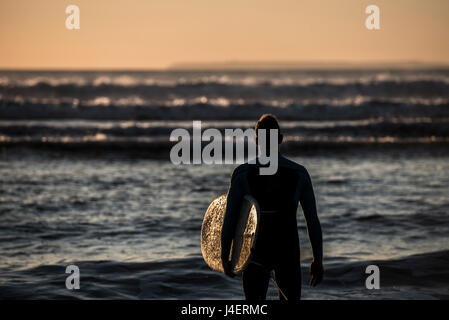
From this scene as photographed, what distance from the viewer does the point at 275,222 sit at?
→ 4.02 m

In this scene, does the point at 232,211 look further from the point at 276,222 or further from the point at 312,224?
the point at 312,224

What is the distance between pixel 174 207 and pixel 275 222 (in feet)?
20.6

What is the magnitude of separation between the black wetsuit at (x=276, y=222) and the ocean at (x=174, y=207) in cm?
29

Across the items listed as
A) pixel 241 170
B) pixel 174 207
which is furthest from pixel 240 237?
pixel 174 207

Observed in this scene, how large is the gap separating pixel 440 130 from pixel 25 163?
14620 millimetres

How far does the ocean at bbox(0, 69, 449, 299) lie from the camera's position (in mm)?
6500

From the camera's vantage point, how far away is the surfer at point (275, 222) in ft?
13.1

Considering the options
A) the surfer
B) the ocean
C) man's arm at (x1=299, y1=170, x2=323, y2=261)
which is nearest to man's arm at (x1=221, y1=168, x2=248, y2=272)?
the surfer

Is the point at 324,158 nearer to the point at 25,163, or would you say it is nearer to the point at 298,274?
the point at 25,163

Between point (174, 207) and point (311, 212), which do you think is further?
point (174, 207)

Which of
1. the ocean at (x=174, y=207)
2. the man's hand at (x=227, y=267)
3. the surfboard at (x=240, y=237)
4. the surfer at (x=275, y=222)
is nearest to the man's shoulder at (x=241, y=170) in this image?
the surfer at (x=275, y=222)

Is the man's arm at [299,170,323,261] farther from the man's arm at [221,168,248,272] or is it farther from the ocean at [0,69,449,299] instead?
the man's arm at [221,168,248,272]

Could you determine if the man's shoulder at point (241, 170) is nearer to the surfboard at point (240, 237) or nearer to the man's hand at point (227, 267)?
the surfboard at point (240, 237)

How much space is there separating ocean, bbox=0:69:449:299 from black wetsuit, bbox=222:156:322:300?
0.95 feet
